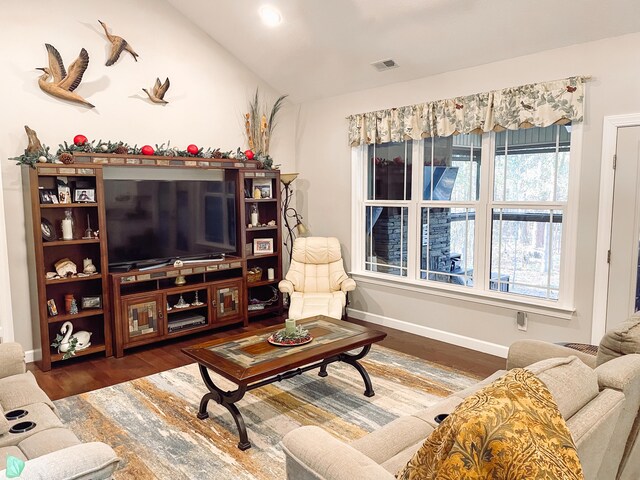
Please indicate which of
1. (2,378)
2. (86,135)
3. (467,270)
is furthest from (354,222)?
(2,378)

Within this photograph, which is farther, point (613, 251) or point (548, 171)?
point (548, 171)

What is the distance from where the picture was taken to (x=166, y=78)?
4.85m

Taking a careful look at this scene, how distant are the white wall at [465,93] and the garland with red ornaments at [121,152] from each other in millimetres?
739

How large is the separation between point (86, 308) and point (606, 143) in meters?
4.54

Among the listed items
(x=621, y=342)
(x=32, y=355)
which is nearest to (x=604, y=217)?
(x=621, y=342)

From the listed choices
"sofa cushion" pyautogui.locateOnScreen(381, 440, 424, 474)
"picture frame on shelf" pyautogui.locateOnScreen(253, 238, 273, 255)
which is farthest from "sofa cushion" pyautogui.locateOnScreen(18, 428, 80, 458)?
"picture frame on shelf" pyautogui.locateOnScreen(253, 238, 273, 255)

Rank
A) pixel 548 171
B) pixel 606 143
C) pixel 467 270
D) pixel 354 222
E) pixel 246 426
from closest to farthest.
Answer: pixel 246 426
pixel 606 143
pixel 548 171
pixel 467 270
pixel 354 222

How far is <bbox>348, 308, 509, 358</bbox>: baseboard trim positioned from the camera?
4.22 metres

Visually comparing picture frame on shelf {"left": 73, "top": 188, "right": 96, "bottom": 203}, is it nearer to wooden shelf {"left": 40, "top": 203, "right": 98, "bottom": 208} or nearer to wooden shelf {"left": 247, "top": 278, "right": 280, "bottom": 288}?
wooden shelf {"left": 40, "top": 203, "right": 98, "bottom": 208}

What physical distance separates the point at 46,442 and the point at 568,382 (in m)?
1.99

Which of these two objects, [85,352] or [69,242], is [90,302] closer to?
[85,352]

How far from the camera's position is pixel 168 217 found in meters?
4.71

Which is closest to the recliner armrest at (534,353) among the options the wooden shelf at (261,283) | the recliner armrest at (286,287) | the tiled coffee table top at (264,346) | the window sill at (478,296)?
the tiled coffee table top at (264,346)

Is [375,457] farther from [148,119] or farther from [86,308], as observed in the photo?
[148,119]
